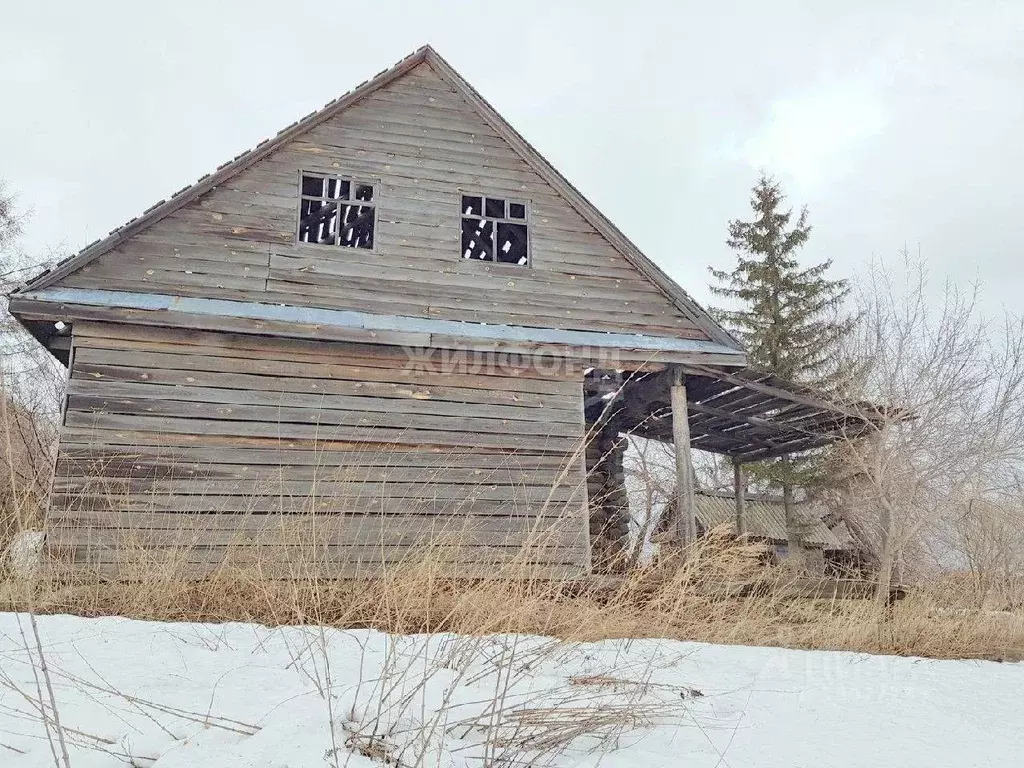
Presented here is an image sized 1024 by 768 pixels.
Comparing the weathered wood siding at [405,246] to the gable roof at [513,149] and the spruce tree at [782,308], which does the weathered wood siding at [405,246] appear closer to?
the gable roof at [513,149]

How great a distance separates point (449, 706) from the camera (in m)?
2.79

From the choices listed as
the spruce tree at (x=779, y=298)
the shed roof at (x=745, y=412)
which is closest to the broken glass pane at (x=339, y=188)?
the shed roof at (x=745, y=412)

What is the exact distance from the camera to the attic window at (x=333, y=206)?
933 centimetres

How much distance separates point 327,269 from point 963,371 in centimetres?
1479

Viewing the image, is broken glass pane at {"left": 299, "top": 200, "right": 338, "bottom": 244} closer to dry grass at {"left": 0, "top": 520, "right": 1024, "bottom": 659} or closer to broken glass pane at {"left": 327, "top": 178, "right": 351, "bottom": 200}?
broken glass pane at {"left": 327, "top": 178, "right": 351, "bottom": 200}

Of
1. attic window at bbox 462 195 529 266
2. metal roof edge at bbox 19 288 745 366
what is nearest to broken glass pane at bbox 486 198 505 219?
attic window at bbox 462 195 529 266

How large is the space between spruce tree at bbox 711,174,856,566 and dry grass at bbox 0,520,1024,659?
43.3 ft

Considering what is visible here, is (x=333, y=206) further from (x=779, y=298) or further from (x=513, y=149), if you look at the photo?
(x=779, y=298)

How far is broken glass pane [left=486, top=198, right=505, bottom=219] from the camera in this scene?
10.1 meters

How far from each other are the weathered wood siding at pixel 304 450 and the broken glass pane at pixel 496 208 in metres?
2.52

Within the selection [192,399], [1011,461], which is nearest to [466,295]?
[192,399]

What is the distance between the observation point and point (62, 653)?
378 cm

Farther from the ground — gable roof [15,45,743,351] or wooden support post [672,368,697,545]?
gable roof [15,45,743,351]

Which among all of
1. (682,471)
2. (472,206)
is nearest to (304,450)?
(472,206)
